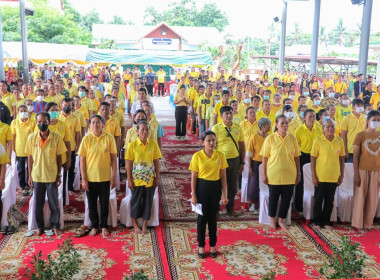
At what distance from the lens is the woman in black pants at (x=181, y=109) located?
39.0ft

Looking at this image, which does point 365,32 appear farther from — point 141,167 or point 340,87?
point 141,167

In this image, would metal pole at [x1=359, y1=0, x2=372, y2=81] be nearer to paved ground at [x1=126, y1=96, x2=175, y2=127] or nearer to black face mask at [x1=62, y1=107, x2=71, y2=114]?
paved ground at [x1=126, y1=96, x2=175, y2=127]

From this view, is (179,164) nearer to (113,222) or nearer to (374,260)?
(113,222)

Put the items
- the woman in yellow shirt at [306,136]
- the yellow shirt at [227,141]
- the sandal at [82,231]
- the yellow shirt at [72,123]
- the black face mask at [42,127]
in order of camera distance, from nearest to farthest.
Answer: the black face mask at [42,127] < the sandal at [82,231] < the yellow shirt at [227,141] < the woman in yellow shirt at [306,136] < the yellow shirt at [72,123]

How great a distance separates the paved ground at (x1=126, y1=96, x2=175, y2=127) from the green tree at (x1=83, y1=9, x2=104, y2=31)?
36.6 m

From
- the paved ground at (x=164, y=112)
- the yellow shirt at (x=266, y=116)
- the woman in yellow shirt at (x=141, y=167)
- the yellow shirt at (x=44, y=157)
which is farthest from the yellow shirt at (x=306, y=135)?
the paved ground at (x=164, y=112)

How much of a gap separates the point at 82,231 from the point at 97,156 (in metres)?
1.00

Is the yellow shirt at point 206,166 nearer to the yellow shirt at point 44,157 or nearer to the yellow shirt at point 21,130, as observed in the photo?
the yellow shirt at point 44,157

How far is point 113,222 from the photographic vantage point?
5.87 meters

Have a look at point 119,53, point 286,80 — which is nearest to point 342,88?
point 286,80

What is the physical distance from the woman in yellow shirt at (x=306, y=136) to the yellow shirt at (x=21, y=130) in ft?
13.2

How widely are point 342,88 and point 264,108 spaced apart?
11966mm

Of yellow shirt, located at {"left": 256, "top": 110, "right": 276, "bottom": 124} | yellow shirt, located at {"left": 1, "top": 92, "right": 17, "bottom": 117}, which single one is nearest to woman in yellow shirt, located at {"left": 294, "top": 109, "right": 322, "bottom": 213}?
yellow shirt, located at {"left": 256, "top": 110, "right": 276, "bottom": 124}

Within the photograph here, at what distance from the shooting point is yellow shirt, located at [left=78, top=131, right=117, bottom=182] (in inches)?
214
